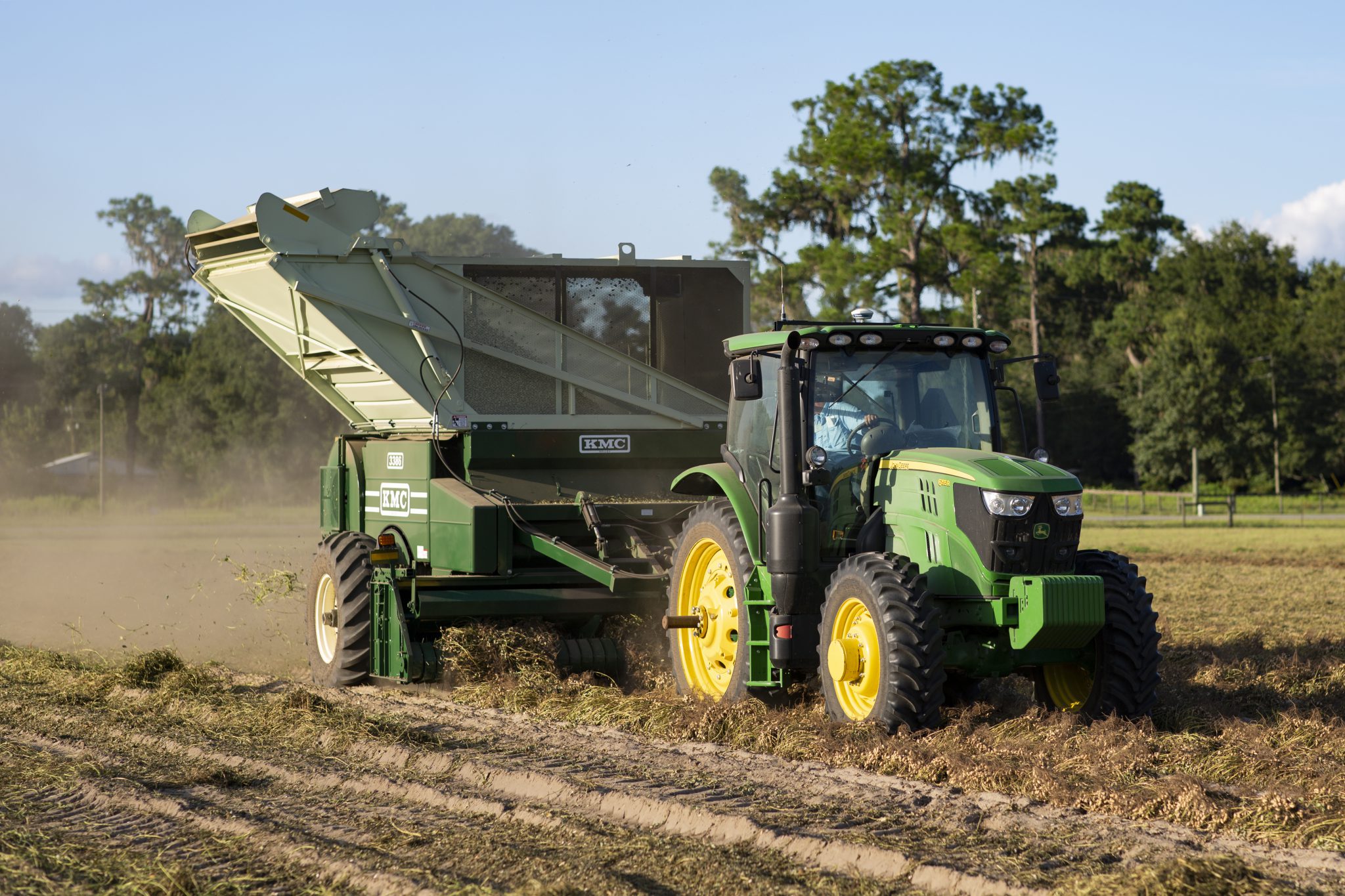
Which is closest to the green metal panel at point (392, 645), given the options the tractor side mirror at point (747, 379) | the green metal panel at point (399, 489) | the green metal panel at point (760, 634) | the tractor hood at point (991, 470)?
the green metal panel at point (399, 489)

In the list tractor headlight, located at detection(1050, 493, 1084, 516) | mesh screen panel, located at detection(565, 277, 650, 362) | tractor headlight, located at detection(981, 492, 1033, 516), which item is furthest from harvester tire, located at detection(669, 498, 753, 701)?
mesh screen panel, located at detection(565, 277, 650, 362)

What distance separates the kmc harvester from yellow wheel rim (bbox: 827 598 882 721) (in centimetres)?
2

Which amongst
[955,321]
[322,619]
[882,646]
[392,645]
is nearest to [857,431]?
[882,646]

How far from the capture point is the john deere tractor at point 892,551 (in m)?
7.52

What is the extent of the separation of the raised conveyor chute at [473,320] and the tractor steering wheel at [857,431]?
2986 millimetres

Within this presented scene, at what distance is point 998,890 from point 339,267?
24.6 feet

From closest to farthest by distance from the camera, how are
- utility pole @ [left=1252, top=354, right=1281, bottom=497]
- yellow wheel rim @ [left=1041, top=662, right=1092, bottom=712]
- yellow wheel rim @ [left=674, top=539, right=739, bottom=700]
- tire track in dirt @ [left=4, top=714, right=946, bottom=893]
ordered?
tire track in dirt @ [left=4, top=714, right=946, bottom=893]
yellow wheel rim @ [left=1041, top=662, right=1092, bottom=712]
yellow wheel rim @ [left=674, top=539, right=739, bottom=700]
utility pole @ [left=1252, top=354, right=1281, bottom=497]

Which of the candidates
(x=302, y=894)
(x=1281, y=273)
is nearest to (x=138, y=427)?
(x=1281, y=273)

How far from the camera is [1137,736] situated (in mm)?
7191

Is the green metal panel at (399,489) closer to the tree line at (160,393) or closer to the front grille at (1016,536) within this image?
the front grille at (1016,536)

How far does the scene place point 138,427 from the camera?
67062 mm

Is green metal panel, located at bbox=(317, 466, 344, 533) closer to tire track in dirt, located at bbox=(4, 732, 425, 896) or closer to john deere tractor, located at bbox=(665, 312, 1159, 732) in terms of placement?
john deere tractor, located at bbox=(665, 312, 1159, 732)

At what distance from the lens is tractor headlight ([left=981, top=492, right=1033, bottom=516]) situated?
7586mm

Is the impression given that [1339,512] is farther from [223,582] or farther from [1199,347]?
[223,582]
